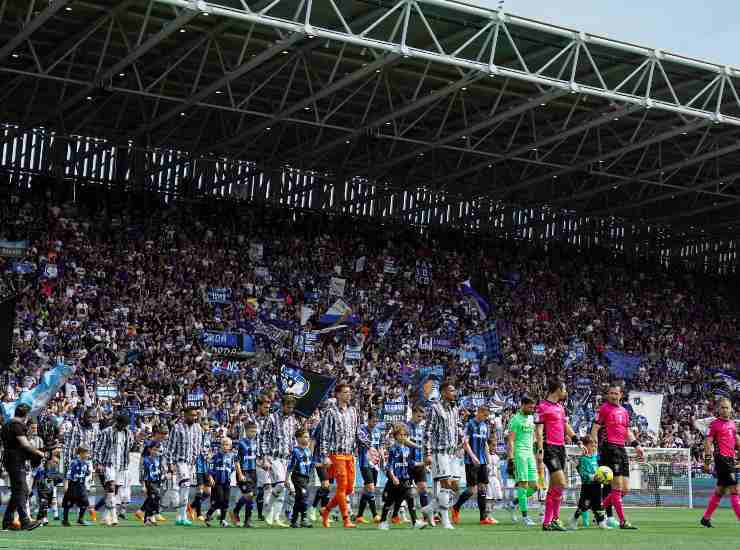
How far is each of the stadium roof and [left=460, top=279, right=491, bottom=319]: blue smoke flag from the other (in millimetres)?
3931

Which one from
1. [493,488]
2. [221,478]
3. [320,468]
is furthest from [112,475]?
[493,488]

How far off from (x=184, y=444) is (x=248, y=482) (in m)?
1.63

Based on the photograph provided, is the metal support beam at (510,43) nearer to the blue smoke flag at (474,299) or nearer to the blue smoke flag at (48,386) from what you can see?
the blue smoke flag at (48,386)

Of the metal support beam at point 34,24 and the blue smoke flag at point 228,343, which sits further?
the blue smoke flag at point 228,343

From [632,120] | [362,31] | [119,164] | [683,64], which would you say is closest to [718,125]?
[632,120]

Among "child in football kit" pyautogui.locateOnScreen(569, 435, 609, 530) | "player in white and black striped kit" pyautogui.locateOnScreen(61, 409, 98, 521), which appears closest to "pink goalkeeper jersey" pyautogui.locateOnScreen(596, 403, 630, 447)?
"child in football kit" pyautogui.locateOnScreen(569, 435, 609, 530)

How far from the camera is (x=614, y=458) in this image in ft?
54.6

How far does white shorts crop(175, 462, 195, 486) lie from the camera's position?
20.4 m

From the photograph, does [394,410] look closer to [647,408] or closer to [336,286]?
[336,286]

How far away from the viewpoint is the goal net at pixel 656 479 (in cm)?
3172

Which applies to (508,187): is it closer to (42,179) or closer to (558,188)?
(558,188)

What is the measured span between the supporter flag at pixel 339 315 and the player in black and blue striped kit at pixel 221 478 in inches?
837

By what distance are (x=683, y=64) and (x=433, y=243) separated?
656 inches

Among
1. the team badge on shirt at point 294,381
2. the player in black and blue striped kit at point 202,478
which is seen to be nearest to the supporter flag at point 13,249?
the team badge on shirt at point 294,381
